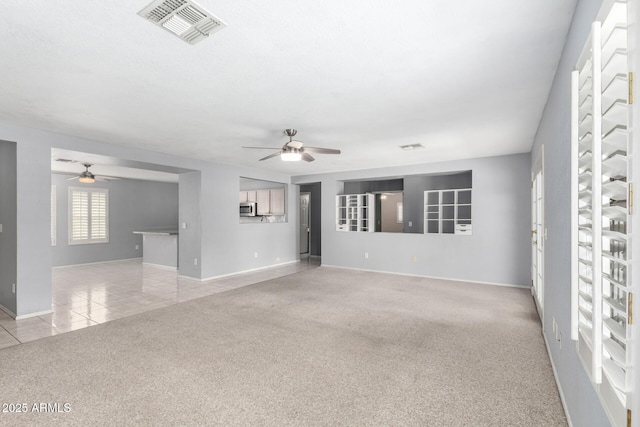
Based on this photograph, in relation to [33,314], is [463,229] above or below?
above

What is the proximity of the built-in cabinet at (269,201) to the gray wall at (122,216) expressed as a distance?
3.02m

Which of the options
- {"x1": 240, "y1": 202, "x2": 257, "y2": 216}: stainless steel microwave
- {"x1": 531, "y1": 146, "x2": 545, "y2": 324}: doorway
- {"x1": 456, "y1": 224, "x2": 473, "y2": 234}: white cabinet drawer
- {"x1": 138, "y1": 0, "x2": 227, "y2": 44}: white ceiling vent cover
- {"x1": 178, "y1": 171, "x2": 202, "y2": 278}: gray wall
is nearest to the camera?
{"x1": 138, "y1": 0, "x2": 227, "y2": 44}: white ceiling vent cover

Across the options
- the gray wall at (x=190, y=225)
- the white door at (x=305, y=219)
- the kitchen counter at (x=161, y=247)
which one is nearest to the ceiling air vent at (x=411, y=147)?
the gray wall at (x=190, y=225)

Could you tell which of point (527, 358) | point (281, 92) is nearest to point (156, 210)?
point (281, 92)

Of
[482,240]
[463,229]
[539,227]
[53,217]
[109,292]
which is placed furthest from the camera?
[53,217]

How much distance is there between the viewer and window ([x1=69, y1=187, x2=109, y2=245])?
8.12 meters

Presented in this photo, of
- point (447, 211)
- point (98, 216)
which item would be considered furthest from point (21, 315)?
point (447, 211)

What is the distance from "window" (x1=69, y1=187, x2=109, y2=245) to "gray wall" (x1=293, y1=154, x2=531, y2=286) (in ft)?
22.9

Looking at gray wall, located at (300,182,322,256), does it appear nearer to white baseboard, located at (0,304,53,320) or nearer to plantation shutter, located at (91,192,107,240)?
plantation shutter, located at (91,192,107,240)

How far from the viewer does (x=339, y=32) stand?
6.53 feet

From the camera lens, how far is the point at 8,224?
13.5ft

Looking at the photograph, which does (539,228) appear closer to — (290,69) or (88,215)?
(290,69)

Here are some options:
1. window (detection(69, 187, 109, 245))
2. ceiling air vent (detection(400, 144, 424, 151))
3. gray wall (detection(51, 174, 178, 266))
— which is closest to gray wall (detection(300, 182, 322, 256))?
gray wall (detection(51, 174, 178, 266))

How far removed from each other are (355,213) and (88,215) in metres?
6.95
